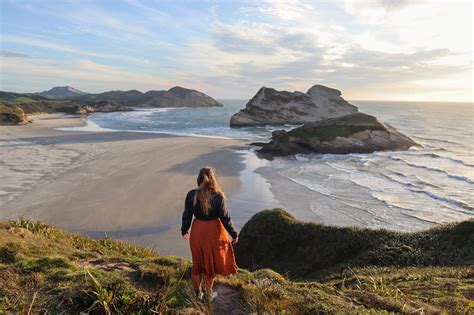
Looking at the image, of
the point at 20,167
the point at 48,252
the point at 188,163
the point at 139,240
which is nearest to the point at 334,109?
the point at 188,163

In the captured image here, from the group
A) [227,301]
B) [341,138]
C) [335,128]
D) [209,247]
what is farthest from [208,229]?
[335,128]

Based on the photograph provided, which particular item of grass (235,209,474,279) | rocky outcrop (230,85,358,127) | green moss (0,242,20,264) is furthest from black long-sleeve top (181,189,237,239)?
rocky outcrop (230,85,358,127)

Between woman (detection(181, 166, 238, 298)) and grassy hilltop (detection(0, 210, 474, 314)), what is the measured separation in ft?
1.25

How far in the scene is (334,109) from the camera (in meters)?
90.0

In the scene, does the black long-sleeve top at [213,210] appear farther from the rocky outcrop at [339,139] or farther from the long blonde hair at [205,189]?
the rocky outcrop at [339,139]

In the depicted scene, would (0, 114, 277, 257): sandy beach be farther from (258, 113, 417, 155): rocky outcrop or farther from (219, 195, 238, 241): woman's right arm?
(219, 195, 238, 241): woman's right arm

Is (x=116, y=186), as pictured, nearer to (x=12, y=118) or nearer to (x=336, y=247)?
(x=336, y=247)

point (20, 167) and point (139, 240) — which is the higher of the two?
point (20, 167)

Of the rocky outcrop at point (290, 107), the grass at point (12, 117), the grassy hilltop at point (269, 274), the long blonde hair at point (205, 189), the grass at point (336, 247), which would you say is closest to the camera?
the grassy hilltop at point (269, 274)

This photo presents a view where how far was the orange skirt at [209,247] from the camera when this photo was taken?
5.70 meters

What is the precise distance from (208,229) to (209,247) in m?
0.30

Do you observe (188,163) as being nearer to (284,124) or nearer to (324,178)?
(324,178)

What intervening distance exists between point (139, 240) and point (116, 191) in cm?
794

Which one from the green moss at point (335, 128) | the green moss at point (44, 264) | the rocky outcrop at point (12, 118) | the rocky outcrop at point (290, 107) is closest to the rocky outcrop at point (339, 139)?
the green moss at point (335, 128)
